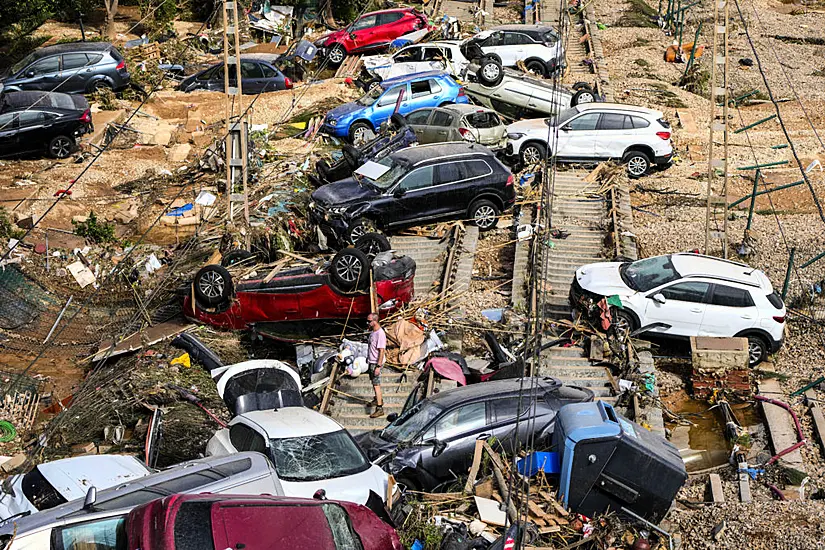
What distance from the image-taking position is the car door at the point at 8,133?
22578 mm

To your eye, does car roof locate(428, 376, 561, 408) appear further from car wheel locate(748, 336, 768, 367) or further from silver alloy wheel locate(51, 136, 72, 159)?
silver alloy wheel locate(51, 136, 72, 159)

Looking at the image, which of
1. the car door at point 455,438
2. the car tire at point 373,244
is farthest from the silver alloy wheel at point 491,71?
the car door at point 455,438

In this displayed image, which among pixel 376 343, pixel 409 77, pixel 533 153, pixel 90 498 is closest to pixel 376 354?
pixel 376 343

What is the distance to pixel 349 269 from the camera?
15.6m

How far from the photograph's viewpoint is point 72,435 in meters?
13.2

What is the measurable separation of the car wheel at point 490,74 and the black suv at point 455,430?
566 inches

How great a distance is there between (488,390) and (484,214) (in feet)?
26.4

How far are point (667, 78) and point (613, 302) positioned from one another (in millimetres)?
17034

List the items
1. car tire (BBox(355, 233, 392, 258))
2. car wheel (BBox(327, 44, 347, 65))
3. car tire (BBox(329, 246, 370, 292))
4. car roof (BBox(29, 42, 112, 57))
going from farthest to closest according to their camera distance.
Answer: car wheel (BBox(327, 44, 347, 65))
car roof (BBox(29, 42, 112, 57))
car tire (BBox(355, 233, 392, 258))
car tire (BBox(329, 246, 370, 292))

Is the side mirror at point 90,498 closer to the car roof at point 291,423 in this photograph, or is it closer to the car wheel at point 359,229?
the car roof at point 291,423

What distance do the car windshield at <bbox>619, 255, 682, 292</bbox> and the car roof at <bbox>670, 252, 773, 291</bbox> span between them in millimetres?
131

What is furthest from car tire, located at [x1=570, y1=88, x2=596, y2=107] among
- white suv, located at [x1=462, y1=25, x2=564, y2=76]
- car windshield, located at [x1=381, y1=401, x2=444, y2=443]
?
car windshield, located at [x1=381, y1=401, x2=444, y2=443]

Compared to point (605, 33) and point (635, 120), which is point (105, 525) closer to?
point (635, 120)

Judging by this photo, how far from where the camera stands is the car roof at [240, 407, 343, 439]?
10.8 meters
